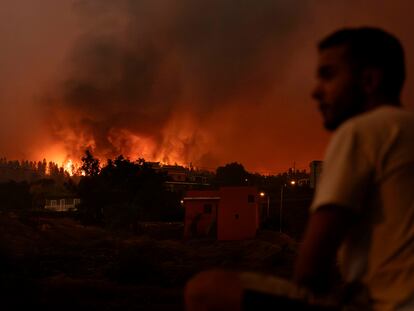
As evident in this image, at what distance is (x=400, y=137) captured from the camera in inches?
57.2

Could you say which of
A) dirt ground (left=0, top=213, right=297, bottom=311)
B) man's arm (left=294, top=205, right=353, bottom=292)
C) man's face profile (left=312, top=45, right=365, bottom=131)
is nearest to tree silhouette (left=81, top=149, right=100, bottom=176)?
dirt ground (left=0, top=213, right=297, bottom=311)

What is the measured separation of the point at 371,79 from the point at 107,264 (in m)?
17.2

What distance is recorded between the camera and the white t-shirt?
55.5 inches

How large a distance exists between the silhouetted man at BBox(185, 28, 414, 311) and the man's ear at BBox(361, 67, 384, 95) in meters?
0.09

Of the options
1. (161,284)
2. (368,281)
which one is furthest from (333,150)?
(161,284)

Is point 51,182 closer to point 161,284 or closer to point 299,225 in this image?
point 299,225

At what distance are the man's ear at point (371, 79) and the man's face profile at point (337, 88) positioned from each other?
0.8 inches

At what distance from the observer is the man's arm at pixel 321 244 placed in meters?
1.41

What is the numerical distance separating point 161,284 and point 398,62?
1214 cm

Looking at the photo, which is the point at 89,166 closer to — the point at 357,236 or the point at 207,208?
the point at 207,208

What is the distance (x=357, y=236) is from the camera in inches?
59.0

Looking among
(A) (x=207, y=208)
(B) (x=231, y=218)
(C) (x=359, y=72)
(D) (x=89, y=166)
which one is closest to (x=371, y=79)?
(C) (x=359, y=72)

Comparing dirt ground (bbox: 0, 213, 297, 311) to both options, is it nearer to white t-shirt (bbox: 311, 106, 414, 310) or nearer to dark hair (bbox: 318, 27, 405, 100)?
white t-shirt (bbox: 311, 106, 414, 310)

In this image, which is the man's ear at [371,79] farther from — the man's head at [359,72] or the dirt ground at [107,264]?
the dirt ground at [107,264]
